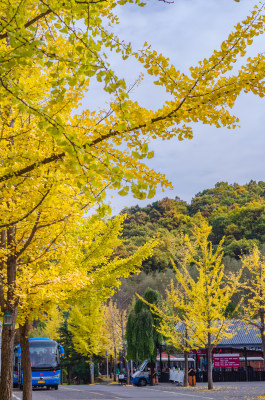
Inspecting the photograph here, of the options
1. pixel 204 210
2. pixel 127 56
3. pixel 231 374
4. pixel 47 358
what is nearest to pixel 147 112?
pixel 127 56

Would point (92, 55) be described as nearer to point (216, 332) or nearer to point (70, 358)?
point (216, 332)

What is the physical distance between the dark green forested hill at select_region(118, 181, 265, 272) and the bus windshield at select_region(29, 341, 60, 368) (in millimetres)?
27749

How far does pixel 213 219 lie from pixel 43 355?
61.1 metres

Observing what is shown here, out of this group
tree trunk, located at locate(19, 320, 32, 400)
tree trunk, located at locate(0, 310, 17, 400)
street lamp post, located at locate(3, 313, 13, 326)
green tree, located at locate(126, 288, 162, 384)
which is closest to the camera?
tree trunk, located at locate(0, 310, 17, 400)

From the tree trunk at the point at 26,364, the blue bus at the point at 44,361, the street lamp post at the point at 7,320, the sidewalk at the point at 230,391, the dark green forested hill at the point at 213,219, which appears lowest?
the sidewalk at the point at 230,391

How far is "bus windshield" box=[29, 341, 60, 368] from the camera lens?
2767 cm

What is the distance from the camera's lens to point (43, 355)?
91.3ft

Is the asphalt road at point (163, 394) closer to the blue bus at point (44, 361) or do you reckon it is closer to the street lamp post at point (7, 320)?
the blue bus at point (44, 361)

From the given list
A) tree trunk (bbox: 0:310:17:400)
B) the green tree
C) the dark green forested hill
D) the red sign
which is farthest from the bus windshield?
the dark green forested hill

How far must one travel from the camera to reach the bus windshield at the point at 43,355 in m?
27.7

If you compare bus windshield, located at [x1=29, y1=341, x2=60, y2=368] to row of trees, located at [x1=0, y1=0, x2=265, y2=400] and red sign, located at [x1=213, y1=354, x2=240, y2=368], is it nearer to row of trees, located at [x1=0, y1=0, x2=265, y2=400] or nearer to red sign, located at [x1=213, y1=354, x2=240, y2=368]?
red sign, located at [x1=213, y1=354, x2=240, y2=368]

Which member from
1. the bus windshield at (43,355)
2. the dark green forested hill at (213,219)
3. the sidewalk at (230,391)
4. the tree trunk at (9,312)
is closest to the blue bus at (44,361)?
the bus windshield at (43,355)

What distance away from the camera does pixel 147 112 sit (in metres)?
4.62

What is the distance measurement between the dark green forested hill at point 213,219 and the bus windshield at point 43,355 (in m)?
27.7
